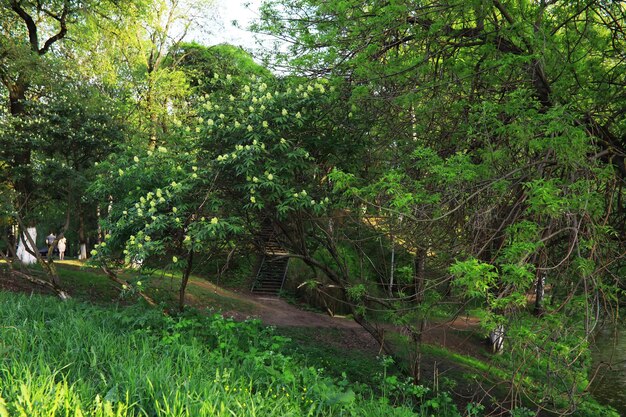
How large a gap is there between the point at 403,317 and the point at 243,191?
3.22 m

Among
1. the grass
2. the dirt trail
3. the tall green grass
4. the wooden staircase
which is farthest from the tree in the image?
the wooden staircase

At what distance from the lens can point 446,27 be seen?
235 inches

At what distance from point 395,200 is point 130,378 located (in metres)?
2.84

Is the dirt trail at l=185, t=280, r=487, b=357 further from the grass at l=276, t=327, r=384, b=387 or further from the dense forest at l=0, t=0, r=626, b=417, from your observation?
the dense forest at l=0, t=0, r=626, b=417

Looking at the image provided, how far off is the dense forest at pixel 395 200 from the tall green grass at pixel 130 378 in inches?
1.0

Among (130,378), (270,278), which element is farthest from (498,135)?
(270,278)

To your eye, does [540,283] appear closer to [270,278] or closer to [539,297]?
[539,297]

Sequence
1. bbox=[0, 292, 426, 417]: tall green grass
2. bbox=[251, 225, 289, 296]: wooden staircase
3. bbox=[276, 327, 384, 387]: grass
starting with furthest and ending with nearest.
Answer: bbox=[251, 225, 289, 296]: wooden staircase < bbox=[276, 327, 384, 387]: grass < bbox=[0, 292, 426, 417]: tall green grass

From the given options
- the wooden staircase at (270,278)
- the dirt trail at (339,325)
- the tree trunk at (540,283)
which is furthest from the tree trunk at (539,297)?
the wooden staircase at (270,278)

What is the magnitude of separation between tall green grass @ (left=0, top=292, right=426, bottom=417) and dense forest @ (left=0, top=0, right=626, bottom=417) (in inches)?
1.0

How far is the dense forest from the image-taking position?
4043mm

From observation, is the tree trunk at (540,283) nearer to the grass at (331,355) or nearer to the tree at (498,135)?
the tree at (498,135)

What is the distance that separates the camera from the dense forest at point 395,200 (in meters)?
4.04

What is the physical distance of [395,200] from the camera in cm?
470
